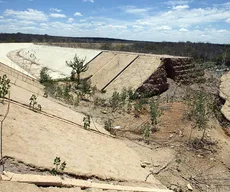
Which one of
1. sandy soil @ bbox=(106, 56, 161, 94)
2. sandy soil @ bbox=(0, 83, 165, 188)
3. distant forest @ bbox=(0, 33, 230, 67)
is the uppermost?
distant forest @ bbox=(0, 33, 230, 67)

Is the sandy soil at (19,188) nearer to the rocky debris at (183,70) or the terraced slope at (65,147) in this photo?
the terraced slope at (65,147)

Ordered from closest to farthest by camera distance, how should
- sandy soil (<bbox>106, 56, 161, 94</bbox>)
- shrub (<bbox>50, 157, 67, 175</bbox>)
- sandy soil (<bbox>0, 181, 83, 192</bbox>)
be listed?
1. sandy soil (<bbox>0, 181, 83, 192</bbox>)
2. shrub (<bbox>50, 157, 67, 175</bbox>)
3. sandy soil (<bbox>106, 56, 161, 94</bbox>)

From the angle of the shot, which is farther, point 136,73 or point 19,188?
point 136,73

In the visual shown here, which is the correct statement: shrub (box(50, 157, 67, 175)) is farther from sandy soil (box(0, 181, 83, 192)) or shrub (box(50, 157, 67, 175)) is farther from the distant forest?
the distant forest

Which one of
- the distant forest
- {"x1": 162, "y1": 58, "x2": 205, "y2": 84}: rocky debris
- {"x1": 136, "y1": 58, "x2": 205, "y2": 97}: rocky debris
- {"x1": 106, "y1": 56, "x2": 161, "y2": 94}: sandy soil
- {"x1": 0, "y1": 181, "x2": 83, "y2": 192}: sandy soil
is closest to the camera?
{"x1": 0, "y1": 181, "x2": 83, "y2": 192}: sandy soil

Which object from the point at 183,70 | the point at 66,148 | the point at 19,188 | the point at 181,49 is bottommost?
the point at 66,148

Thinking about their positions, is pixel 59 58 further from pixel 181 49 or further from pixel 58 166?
pixel 58 166

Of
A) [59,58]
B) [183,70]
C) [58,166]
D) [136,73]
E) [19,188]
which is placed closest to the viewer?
[19,188]

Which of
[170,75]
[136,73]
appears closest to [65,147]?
[136,73]

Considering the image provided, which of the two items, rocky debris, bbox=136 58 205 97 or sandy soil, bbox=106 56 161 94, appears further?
sandy soil, bbox=106 56 161 94

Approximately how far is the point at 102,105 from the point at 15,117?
825 centimetres

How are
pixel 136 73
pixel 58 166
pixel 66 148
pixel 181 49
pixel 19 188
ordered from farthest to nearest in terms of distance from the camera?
pixel 181 49 < pixel 136 73 < pixel 66 148 < pixel 58 166 < pixel 19 188

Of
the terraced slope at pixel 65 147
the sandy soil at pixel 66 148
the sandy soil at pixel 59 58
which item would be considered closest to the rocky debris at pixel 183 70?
the sandy soil at pixel 59 58

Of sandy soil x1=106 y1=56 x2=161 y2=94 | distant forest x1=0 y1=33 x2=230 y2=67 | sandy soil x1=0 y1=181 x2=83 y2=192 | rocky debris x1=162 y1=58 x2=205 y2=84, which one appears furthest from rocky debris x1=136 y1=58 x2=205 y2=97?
sandy soil x1=0 y1=181 x2=83 y2=192
